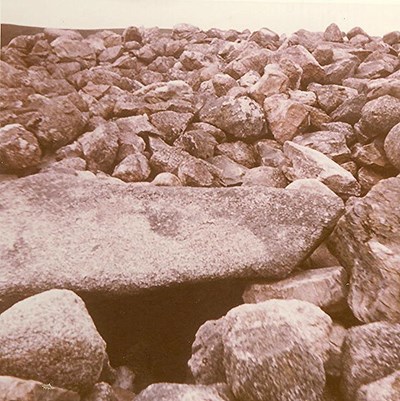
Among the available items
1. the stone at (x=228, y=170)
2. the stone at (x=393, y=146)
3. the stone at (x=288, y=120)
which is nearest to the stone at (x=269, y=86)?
the stone at (x=288, y=120)

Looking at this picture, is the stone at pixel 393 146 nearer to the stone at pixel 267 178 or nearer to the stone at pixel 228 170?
the stone at pixel 267 178

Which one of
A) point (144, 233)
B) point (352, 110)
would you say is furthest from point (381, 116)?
point (144, 233)

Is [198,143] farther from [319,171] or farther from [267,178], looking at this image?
[319,171]

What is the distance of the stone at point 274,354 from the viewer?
762 mm

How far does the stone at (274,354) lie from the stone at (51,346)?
10.3 inches

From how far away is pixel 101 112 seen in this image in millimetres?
2213

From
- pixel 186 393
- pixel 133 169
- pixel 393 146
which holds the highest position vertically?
pixel 393 146

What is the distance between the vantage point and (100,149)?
1838 millimetres

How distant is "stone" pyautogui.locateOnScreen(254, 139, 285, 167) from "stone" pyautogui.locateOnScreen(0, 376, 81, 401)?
1.22m

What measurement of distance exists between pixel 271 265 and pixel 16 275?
0.60m

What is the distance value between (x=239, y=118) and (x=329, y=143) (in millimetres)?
416

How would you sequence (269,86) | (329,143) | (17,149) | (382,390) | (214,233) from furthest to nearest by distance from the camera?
1. (269,86)
2. (329,143)
3. (17,149)
4. (214,233)
5. (382,390)

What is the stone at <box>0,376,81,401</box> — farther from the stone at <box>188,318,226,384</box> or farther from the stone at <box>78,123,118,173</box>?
the stone at <box>78,123,118,173</box>

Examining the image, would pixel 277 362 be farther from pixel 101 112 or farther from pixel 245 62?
pixel 245 62
